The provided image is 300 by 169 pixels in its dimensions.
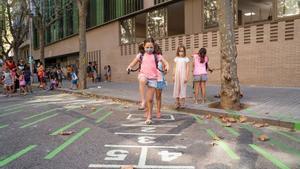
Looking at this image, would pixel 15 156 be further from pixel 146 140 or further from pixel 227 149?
pixel 227 149

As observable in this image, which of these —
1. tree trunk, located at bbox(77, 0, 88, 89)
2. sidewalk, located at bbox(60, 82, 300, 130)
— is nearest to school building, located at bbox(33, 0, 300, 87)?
sidewalk, located at bbox(60, 82, 300, 130)

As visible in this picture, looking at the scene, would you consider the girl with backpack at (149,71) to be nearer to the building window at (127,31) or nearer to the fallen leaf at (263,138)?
the fallen leaf at (263,138)

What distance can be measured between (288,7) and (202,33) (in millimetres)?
4579

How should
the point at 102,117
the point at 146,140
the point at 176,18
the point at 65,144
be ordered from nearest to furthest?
the point at 65,144, the point at 146,140, the point at 102,117, the point at 176,18

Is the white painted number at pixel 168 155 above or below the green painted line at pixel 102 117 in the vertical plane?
below

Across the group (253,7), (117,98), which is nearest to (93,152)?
(117,98)

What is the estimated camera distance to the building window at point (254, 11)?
46.1 ft

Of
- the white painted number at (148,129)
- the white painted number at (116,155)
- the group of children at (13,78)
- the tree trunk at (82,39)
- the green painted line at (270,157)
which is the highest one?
the tree trunk at (82,39)

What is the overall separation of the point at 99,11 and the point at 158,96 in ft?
68.2

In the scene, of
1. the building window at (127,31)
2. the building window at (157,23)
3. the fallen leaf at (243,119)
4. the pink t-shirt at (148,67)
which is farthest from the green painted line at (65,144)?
the building window at (127,31)

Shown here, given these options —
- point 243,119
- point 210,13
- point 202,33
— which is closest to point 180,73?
point 243,119

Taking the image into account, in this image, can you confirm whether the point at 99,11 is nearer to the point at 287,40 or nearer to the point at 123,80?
the point at 123,80

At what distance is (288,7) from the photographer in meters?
13.3

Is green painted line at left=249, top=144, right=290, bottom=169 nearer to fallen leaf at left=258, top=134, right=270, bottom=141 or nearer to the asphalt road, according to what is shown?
the asphalt road
